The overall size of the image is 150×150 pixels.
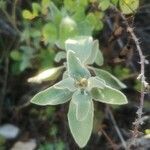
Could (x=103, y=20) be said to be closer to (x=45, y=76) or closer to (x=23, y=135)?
(x=45, y=76)

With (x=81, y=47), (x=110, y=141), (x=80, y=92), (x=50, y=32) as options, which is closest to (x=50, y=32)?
(x=50, y=32)

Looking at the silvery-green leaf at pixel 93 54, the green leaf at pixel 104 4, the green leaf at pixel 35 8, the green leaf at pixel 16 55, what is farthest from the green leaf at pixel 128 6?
the green leaf at pixel 16 55

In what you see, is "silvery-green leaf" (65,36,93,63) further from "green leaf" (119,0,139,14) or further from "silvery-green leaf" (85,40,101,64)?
"green leaf" (119,0,139,14)

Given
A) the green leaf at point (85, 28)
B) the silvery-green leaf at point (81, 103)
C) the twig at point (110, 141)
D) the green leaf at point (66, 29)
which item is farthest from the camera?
the twig at point (110, 141)

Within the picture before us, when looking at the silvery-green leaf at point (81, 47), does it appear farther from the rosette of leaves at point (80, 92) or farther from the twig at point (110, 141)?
the twig at point (110, 141)

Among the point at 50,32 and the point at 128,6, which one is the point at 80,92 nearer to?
the point at 50,32

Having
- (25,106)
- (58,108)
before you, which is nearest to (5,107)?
(25,106)
